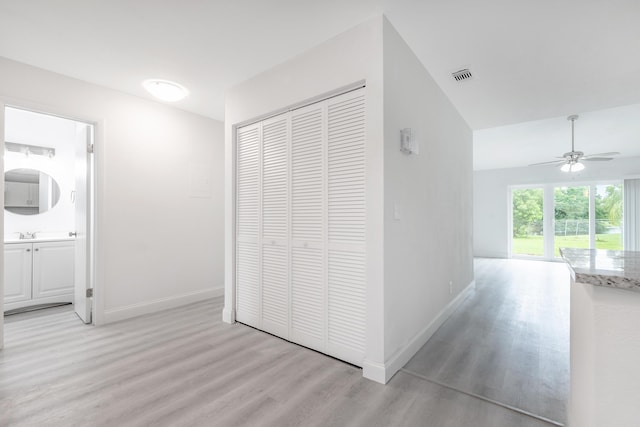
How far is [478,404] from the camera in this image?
70.4 inches

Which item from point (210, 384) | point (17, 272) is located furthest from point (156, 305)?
point (210, 384)

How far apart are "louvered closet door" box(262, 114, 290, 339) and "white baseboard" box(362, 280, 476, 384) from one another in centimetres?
92

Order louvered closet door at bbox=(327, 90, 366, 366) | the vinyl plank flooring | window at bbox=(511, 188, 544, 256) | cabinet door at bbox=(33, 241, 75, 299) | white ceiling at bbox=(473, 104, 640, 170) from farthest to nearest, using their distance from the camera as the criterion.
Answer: window at bbox=(511, 188, 544, 256) < white ceiling at bbox=(473, 104, 640, 170) < cabinet door at bbox=(33, 241, 75, 299) < louvered closet door at bbox=(327, 90, 366, 366) < the vinyl plank flooring

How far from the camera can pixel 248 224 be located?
3.06 metres

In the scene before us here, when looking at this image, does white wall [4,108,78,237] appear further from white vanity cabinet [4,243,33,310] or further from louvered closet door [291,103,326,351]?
louvered closet door [291,103,326,351]

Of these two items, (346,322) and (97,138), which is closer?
(346,322)

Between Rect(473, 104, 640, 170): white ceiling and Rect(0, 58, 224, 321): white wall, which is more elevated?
Rect(473, 104, 640, 170): white ceiling

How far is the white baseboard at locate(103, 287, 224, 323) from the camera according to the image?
3.15m

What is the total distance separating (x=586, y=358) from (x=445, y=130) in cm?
274

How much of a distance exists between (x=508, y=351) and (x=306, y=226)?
207 cm

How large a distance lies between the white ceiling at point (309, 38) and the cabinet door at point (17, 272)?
2237mm

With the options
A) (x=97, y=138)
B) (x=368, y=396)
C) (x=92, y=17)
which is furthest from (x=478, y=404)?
(x=97, y=138)


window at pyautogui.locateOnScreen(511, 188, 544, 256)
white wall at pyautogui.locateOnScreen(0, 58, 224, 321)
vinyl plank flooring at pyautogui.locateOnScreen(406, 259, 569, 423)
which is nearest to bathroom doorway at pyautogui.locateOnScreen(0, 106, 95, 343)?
white wall at pyautogui.locateOnScreen(0, 58, 224, 321)

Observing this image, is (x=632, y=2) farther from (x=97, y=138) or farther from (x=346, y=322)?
(x=97, y=138)
